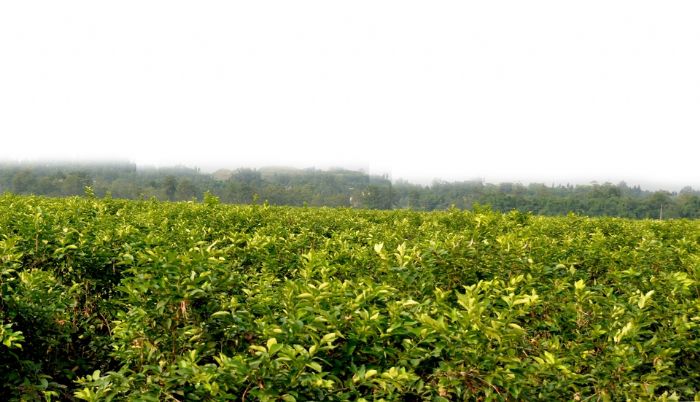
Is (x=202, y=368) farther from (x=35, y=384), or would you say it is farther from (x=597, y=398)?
(x=597, y=398)

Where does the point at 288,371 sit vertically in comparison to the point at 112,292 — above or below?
above

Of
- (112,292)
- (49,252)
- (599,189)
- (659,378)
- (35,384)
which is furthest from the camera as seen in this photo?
(599,189)

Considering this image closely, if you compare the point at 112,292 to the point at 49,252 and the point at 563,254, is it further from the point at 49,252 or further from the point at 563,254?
the point at 563,254

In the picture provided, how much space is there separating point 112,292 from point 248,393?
352 cm

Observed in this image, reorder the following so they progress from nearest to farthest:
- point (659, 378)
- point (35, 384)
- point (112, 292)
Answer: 1. point (659, 378)
2. point (35, 384)
3. point (112, 292)

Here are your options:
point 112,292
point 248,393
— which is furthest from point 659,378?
point 112,292

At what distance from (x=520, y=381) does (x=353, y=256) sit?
264 centimetres

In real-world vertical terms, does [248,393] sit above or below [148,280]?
below

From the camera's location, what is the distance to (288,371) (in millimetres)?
2084

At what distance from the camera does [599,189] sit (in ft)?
377

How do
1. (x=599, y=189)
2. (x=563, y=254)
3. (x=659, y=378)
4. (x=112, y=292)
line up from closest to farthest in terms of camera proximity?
1. (x=659, y=378)
2. (x=112, y=292)
3. (x=563, y=254)
4. (x=599, y=189)

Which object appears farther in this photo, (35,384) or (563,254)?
(563,254)

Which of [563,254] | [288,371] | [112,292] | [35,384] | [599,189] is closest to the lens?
[288,371]

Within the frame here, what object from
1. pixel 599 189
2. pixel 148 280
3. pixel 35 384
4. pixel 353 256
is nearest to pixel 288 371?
pixel 148 280
